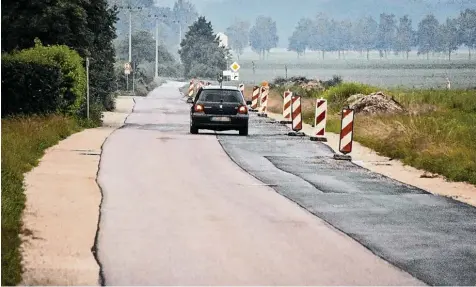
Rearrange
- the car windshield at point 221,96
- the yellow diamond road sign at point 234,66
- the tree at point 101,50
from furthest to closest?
the yellow diamond road sign at point 234,66 → the tree at point 101,50 → the car windshield at point 221,96

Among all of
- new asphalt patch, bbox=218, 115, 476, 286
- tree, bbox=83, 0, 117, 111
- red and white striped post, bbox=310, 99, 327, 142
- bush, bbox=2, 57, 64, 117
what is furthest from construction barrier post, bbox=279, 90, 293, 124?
new asphalt patch, bbox=218, 115, 476, 286

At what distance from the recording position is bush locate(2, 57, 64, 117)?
28.9 meters

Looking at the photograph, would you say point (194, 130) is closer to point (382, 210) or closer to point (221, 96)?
point (221, 96)

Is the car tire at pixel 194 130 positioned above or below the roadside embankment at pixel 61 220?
below

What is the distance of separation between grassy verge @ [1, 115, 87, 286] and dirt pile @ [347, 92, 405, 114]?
36.9 feet

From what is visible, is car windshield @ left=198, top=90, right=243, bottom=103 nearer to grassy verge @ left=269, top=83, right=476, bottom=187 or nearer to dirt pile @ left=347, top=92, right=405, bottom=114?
→ grassy verge @ left=269, top=83, right=476, bottom=187

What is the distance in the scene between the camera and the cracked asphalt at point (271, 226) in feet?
31.9

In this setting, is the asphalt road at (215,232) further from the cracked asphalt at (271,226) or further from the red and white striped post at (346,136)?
the red and white striped post at (346,136)

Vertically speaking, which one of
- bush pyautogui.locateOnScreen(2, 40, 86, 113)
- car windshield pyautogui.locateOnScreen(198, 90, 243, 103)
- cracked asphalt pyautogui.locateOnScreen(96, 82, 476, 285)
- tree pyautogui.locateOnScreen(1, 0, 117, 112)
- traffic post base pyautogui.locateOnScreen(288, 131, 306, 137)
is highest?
tree pyautogui.locateOnScreen(1, 0, 117, 112)

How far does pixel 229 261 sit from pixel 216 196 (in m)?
5.44

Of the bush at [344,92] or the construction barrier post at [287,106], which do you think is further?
the bush at [344,92]

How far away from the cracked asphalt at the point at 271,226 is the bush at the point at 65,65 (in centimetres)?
844

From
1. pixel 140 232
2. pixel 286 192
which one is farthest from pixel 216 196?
pixel 140 232

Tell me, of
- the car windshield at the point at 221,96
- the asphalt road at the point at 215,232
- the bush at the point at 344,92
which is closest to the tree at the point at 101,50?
the car windshield at the point at 221,96
